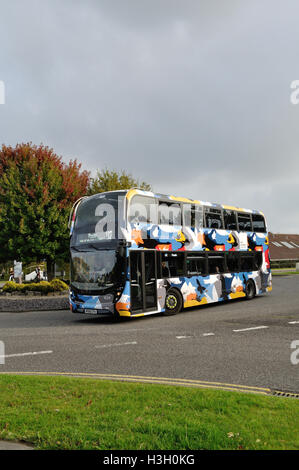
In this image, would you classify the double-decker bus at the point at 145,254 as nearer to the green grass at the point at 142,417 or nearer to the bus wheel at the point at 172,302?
the bus wheel at the point at 172,302

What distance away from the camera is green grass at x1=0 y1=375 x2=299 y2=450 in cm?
360

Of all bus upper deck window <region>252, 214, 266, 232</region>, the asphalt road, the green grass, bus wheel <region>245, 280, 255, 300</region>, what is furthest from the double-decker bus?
the green grass

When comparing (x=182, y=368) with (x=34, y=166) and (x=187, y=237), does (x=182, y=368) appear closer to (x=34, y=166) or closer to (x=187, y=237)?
(x=187, y=237)

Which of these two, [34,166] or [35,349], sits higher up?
[34,166]

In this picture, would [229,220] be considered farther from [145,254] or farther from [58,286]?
[58,286]

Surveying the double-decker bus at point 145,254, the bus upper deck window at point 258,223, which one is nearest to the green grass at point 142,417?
the double-decker bus at point 145,254

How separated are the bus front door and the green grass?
7.12 m

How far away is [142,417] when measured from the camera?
4.20 meters

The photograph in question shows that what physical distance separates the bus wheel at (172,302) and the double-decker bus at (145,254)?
35mm

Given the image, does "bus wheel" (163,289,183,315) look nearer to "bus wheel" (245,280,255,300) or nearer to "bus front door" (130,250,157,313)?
"bus front door" (130,250,157,313)

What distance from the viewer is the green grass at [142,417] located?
3.60 metres

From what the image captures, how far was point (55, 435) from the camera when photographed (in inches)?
149
